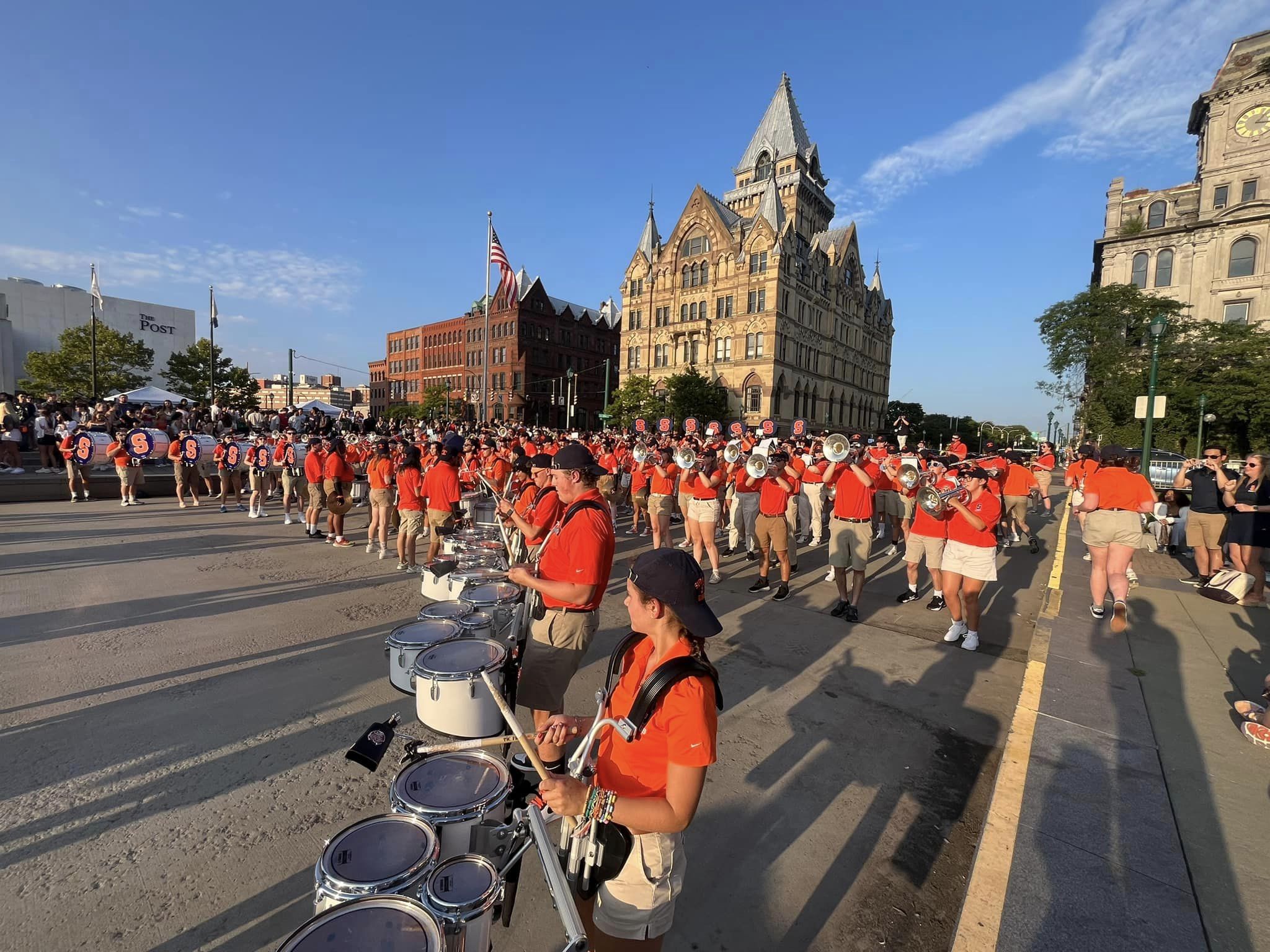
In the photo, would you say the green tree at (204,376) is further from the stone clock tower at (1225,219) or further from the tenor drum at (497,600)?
the stone clock tower at (1225,219)

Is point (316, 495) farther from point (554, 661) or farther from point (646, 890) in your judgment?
point (646, 890)

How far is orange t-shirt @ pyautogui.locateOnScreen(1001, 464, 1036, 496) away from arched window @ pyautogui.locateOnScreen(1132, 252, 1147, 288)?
57970 millimetres

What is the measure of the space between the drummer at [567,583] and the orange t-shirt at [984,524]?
4.82 m

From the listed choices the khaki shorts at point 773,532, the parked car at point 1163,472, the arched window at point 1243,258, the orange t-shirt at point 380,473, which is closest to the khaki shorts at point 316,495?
the orange t-shirt at point 380,473

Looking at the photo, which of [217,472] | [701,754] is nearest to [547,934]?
[701,754]

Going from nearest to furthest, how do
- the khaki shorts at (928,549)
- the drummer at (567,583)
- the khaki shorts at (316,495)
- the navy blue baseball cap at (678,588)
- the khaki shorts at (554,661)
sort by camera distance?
the navy blue baseball cap at (678,588) < the drummer at (567,583) < the khaki shorts at (554,661) < the khaki shorts at (928,549) < the khaki shorts at (316,495)

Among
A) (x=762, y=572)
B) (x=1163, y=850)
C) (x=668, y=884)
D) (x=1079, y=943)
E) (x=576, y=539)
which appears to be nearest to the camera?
(x=668, y=884)

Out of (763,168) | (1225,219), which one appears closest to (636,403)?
(763,168)

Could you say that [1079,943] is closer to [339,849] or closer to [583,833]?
[583,833]

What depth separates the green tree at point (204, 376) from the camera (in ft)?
153

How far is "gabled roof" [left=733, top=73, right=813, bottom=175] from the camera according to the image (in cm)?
6275

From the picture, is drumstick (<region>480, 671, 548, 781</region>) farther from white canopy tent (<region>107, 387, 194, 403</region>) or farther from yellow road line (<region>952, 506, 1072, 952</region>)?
white canopy tent (<region>107, 387, 194, 403</region>)

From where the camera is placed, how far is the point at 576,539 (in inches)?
145

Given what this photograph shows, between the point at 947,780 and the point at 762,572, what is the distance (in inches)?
193
